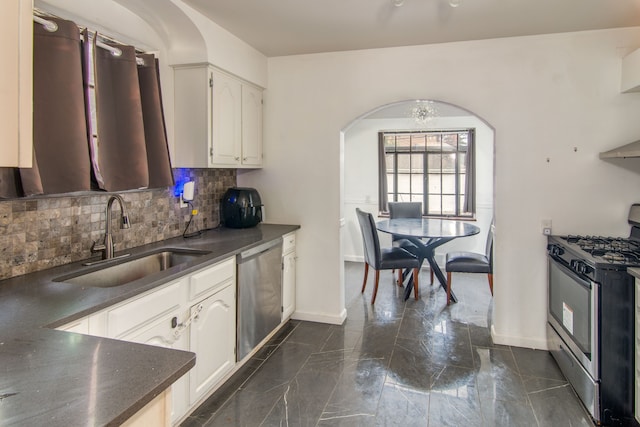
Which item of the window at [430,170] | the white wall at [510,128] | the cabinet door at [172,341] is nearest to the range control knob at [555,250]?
the white wall at [510,128]

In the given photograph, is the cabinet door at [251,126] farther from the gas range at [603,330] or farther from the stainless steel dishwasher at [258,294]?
the gas range at [603,330]

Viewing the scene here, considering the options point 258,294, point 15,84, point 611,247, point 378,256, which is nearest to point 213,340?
point 258,294

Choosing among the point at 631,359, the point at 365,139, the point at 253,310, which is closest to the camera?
the point at 631,359

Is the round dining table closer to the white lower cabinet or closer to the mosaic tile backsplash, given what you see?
the white lower cabinet

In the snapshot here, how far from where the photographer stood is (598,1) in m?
2.42

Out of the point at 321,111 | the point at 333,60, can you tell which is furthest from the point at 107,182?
the point at 333,60

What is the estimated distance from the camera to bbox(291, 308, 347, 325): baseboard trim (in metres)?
3.62

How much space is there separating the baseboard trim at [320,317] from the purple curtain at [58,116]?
87.5 inches

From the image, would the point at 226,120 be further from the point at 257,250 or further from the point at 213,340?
the point at 213,340

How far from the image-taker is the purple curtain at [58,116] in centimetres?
182

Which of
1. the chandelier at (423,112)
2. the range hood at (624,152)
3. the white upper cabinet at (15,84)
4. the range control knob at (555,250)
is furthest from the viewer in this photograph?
the chandelier at (423,112)

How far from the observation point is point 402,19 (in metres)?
2.73

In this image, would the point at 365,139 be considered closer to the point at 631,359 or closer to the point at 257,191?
the point at 257,191

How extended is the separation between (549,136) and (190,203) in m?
2.81
